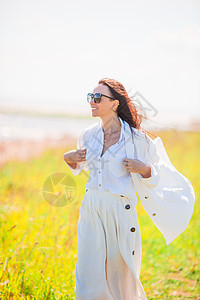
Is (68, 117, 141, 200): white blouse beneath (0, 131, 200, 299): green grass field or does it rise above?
above

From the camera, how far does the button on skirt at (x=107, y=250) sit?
9.89 ft

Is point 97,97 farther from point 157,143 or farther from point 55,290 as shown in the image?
point 55,290

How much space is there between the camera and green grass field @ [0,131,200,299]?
355 cm

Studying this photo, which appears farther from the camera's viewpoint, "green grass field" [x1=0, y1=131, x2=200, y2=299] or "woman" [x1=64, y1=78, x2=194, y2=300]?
"green grass field" [x1=0, y1=131, x2=200, y2=299]

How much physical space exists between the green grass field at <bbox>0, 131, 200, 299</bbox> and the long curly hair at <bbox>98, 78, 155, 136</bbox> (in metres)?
0.85

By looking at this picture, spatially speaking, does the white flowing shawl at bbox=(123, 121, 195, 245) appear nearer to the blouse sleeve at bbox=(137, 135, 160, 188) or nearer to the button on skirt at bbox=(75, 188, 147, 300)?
the blouse sleeve at bbox=(137, 135, 160, 188)

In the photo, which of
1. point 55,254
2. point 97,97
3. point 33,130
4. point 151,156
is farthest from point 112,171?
point 33,130

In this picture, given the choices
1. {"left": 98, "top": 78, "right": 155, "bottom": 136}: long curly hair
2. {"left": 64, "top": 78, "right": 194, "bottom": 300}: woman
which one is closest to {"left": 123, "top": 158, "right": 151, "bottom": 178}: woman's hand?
{"left": 64, "top": 78, "right": 194, "bottom": 300}: woman

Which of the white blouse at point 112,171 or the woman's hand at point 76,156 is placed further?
the woman's hand at point 76,156

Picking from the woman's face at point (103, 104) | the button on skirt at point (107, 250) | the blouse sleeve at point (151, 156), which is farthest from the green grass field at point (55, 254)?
the woman's face at point (103, 104)

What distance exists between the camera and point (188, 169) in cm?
1096

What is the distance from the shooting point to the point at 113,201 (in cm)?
305

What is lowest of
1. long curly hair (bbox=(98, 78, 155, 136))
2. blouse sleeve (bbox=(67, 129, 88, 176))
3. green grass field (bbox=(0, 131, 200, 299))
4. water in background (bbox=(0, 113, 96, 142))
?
water in background (bbox=(0, 113, 96, 142))

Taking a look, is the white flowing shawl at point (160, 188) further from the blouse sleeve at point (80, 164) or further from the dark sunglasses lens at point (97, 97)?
the blouse sleeve at point (80, 164)
